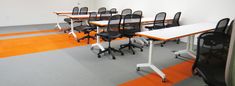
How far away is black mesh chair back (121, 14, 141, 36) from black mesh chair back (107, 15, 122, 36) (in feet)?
0.44

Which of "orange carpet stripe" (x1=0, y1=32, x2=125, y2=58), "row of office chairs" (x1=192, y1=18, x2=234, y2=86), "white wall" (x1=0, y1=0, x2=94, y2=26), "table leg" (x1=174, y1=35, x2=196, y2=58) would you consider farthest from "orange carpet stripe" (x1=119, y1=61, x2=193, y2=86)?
"white wall" (x1=0, y1=0, x2=94, y2=26)

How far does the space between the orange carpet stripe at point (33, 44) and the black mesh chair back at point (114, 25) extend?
151cm

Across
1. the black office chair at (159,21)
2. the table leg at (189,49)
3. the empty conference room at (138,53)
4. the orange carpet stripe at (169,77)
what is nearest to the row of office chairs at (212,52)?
the empty conference room at (138,53)

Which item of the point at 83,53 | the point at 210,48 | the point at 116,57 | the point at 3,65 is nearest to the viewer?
the point at 210,48

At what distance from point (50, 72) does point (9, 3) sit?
6234 millimetres

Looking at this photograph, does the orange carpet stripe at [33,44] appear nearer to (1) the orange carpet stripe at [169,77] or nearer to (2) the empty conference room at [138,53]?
(2) the empty conference room at [138,53]

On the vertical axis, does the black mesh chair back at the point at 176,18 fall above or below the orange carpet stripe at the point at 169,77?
above

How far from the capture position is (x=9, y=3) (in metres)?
7.91

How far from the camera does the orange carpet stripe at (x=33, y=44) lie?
4581 millimetres

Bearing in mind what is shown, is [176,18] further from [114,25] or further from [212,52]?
[212,52]

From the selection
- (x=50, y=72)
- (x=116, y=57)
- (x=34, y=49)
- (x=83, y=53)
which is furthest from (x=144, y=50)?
(x=34, y=49)

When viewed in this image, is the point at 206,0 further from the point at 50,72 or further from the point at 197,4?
the point at 50,72

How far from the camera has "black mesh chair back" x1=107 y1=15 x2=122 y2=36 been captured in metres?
4.11

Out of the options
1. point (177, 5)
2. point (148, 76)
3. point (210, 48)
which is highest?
point (177, 5)
